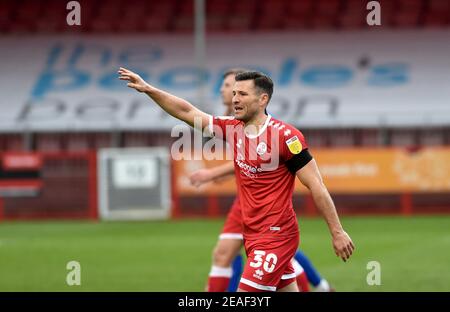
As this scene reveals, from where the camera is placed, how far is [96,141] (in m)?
27.8

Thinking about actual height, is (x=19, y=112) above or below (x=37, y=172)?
above

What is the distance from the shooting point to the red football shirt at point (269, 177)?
691 cm

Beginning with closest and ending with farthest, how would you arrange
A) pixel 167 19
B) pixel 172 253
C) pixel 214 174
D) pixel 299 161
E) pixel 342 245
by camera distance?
pixel 342 245 < pixel 299 161 < pixel 214 174 < pixel 172 253 < pixel 167 19

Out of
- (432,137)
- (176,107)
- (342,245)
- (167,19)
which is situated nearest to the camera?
(342,245)

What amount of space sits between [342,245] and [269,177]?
0.74 meters

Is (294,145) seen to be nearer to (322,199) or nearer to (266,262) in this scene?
(322,199)

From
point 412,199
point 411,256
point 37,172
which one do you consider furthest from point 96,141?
point 411,256

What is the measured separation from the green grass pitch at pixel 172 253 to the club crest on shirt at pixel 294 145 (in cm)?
452

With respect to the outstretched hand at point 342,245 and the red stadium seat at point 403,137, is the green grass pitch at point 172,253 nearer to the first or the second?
the outstretched hand at point 342,245

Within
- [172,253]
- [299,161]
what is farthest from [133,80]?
[172,253]

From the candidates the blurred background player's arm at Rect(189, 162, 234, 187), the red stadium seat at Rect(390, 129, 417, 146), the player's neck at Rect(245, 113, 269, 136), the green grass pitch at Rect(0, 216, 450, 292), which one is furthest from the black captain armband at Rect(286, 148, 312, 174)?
the red stadium seat at Rect(390, 129, 417, 146)

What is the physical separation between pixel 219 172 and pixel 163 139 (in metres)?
18.2

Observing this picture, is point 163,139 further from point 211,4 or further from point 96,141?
point 211,4

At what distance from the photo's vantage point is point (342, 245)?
22.3 feet
